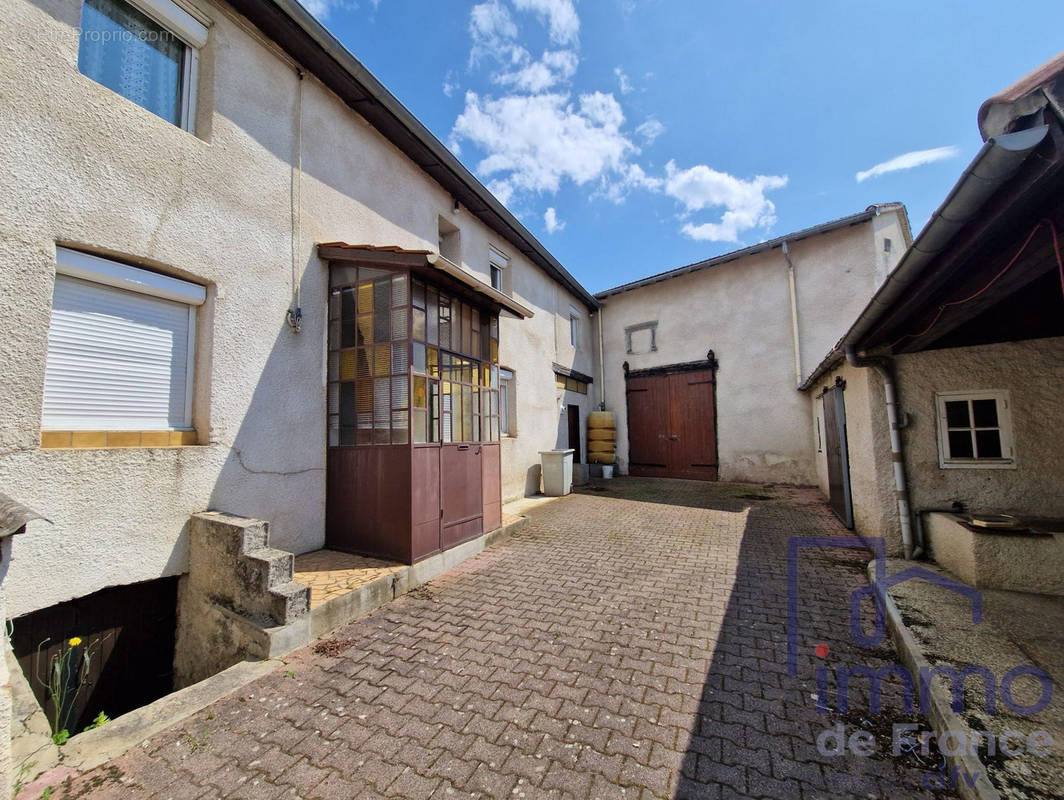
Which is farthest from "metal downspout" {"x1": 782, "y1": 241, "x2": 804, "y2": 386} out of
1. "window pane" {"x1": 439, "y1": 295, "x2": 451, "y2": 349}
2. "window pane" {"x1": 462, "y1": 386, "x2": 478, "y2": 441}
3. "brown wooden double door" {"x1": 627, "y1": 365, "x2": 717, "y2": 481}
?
"window pane" {"x1": 439, "y1": 295, "x2": 451, "y2": 349}

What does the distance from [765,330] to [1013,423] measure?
702cm

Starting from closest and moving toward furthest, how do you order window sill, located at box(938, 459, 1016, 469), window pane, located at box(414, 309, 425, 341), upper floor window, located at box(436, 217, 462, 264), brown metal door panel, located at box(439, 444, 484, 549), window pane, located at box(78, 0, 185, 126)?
window pane, located at box(78, 0, 185, 126)
window sill, located at box(938, 459, 1016, 469)
window pane, located at box(414, 309, 425, 341)
brown metal door panel, located at box(439, 444, 484, 549)
upper floor window, located at box(436, 217, 462, 264)

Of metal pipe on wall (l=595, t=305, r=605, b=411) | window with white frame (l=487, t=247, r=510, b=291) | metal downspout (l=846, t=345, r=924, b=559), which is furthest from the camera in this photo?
metal pipe on wall (l=595, t=305, r=605, b=411)

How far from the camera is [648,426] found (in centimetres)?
1239

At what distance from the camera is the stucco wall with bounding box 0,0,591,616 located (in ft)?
9.23

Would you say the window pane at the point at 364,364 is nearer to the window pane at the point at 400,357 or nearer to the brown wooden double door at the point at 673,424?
the window pane at the point at 400,357

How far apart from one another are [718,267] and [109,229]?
11953 millimetres

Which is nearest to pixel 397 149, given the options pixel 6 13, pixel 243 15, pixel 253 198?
pixel 243 15

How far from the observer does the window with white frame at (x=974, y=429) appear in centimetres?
411

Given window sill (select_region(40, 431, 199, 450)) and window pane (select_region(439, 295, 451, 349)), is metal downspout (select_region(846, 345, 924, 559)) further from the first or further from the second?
window sill (select_region(40, 431, 199, 450))

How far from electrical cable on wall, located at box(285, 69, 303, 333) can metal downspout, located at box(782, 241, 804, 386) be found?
10.5 m

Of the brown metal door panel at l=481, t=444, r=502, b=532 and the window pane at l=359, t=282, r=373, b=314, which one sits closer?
the window pane at l=359, t=282, r=373, b=314

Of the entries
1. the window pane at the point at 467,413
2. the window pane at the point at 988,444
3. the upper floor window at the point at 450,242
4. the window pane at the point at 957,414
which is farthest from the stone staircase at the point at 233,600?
the window pane at the point at 988,444

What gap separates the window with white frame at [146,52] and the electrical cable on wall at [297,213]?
93cm
